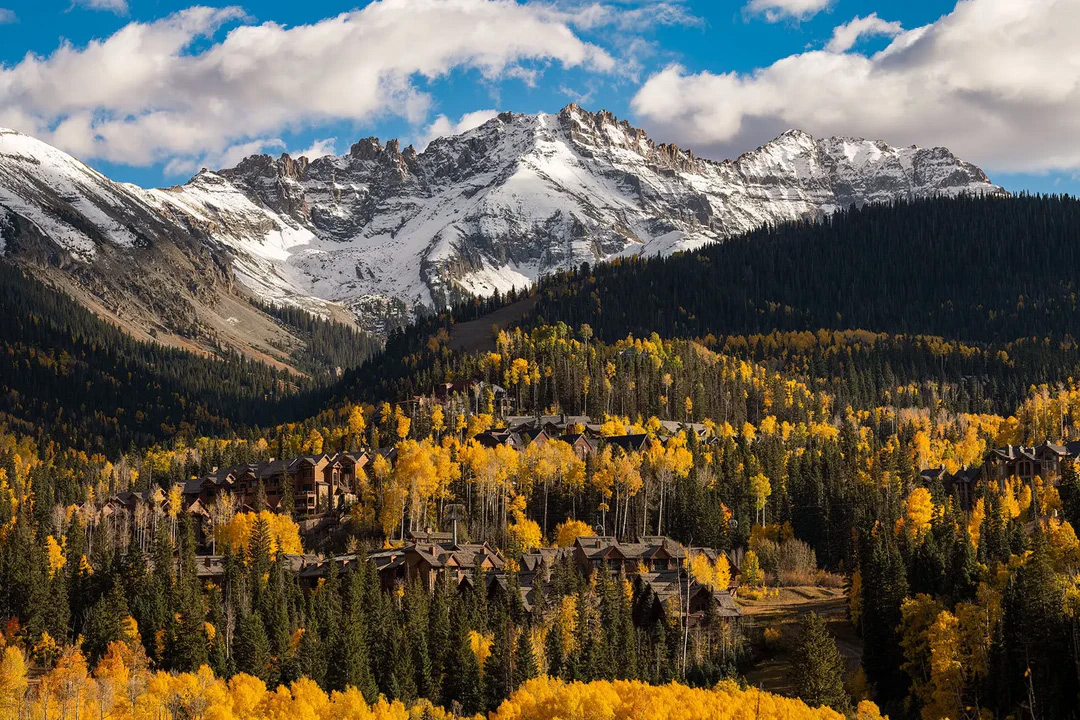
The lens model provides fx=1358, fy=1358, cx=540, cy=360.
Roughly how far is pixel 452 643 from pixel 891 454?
87.6m

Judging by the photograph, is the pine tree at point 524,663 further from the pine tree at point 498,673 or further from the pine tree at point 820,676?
the pine tree at point 820,676

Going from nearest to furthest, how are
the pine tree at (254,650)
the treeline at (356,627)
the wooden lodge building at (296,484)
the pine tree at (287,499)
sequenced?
1. the treeline at (356,627)
2. the pine tree at (254,650)
3. the pine tree at (287,499)
4. the wooden lodge building at (296,484)

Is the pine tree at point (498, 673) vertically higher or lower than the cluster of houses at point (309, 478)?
lower

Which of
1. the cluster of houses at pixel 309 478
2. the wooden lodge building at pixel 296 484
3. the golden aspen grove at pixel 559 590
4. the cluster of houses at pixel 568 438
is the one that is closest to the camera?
the golden aspen grove at pixel 559 590

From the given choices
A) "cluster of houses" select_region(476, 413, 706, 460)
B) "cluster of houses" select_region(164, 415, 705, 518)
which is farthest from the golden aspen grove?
"cluster of houses" select_region(476, 413, 706, 460)

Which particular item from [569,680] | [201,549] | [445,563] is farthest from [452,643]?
[201,549]

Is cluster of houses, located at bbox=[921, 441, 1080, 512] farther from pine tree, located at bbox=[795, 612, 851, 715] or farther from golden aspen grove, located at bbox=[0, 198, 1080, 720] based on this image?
pine tree, located at bbox=[795, 612, 851, 715]

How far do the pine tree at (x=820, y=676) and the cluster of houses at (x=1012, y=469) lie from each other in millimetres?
67160

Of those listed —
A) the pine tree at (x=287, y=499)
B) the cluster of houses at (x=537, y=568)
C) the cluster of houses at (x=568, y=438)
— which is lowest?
the cluster of houses at (x=537, y=568)

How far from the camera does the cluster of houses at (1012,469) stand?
164m

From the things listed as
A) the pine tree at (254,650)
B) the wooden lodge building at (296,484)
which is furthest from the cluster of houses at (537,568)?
the wooden lodge building at (296,484)

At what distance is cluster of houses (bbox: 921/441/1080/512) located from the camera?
164 m

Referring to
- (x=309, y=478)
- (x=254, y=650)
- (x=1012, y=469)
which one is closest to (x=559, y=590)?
(x=254, y=650)

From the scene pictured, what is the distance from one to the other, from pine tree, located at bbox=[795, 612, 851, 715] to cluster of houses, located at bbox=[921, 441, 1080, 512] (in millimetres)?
67160
